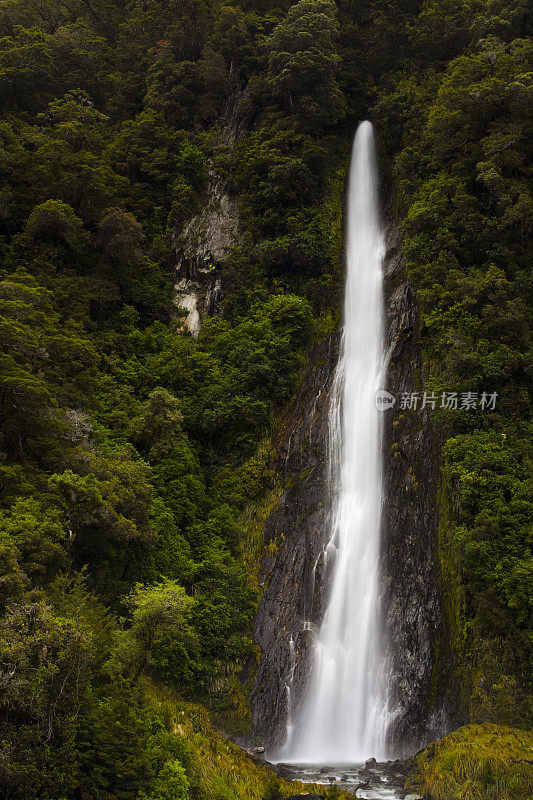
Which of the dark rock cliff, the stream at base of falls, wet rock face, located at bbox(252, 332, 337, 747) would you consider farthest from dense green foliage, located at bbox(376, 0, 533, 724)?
wet rock face, located at bbox(252, 332, 337, 747)

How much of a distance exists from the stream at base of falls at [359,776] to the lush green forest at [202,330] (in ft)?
5.98

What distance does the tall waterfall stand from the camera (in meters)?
13.0

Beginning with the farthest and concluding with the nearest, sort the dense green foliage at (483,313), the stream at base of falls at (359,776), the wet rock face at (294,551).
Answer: the wet rock face at (294,551), the dense green foliage at (483,313), the stream at base of falls at (359,776)

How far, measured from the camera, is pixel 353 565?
15.2m

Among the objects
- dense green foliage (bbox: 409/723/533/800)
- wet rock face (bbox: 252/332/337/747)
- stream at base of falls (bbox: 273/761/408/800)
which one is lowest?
stream at base of falls (bbox: 273/761/408/800)

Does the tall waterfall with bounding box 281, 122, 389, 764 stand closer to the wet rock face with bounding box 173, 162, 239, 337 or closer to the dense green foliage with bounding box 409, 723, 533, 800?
the dense green foliage with bounding box 409, 723, 533, 800

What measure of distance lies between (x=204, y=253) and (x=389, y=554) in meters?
14.1

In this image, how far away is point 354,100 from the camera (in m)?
25.4

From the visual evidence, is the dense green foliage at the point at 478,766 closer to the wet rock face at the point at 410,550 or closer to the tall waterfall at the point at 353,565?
the wet rock face at the point at 410,550

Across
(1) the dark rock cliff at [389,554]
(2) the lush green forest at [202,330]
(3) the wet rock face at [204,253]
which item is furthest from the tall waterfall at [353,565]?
(3) the wet rock face at [204,253]

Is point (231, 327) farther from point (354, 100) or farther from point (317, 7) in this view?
point (317, 7)

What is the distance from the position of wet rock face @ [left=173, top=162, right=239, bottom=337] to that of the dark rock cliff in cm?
548

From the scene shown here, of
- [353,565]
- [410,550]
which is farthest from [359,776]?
[410,550]

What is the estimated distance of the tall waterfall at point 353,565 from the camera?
13.0m
